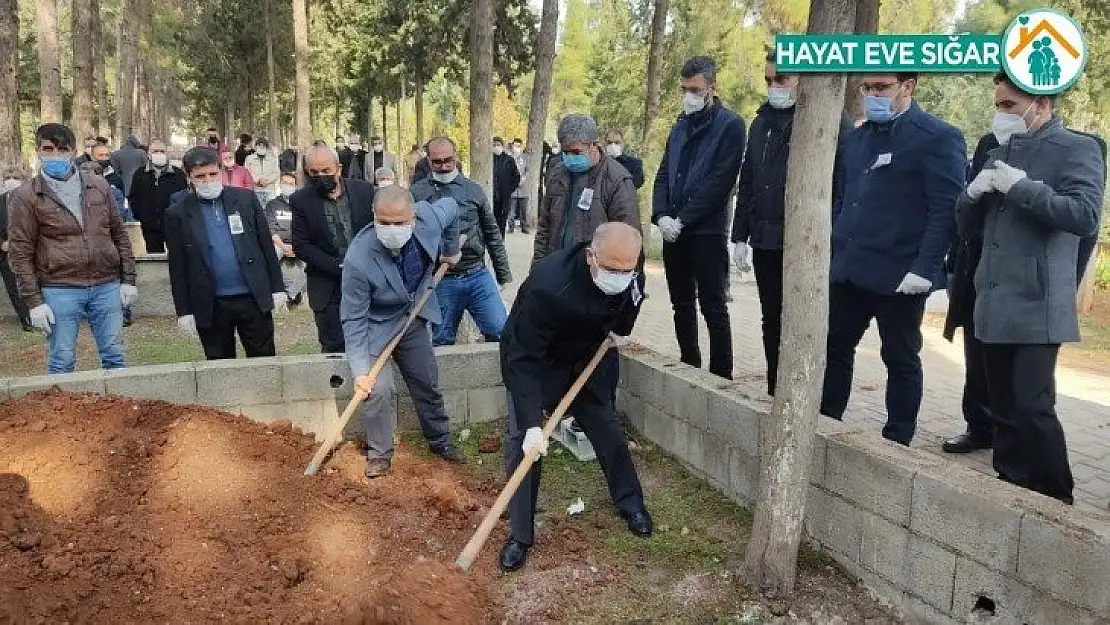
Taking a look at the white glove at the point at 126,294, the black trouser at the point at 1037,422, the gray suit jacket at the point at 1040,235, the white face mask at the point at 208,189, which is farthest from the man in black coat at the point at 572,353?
the white glove at the point at 126,294

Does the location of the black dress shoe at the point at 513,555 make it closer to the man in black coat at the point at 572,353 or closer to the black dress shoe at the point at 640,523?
the man in black coat at the point at 572,353

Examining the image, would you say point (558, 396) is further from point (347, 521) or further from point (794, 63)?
point (794, 63)

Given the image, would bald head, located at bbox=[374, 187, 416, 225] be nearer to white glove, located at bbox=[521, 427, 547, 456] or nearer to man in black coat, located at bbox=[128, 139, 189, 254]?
white glove, located at bbox=[521, 427, 547, 456]

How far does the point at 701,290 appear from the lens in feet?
15.8

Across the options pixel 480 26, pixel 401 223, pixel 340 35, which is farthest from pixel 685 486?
pixel 340 35

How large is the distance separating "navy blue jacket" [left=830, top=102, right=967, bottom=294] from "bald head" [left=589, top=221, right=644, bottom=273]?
1.18m

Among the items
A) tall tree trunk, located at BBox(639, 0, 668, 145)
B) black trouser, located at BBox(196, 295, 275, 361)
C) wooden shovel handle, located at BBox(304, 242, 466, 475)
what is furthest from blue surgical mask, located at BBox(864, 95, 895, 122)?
tall tree trunk, located at BBox(639, 0, 668, 145)

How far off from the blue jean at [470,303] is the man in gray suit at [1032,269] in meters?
3.16

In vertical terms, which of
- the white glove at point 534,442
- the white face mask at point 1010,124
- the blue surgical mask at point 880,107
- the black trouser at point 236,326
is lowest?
the white glove at point 534,442

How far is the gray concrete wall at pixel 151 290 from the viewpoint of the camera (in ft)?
28.6

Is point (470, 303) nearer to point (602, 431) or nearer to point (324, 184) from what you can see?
point (324, 184)

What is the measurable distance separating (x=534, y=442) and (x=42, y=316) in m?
3.32

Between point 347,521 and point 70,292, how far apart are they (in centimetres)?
257

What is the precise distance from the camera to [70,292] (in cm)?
491
